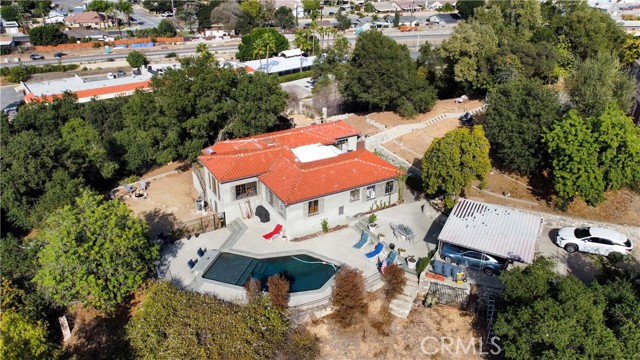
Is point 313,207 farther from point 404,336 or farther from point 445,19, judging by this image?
point 445,19

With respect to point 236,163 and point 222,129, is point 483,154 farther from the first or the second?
point 222,129

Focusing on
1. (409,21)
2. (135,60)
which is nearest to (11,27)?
(135,60)

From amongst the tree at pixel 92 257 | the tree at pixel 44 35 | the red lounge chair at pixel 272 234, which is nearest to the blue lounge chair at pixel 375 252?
the red lounge chair at pixel 272 234

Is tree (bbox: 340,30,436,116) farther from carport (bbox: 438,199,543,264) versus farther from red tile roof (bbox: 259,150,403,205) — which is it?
carport (bbox: 438,199,543,264)

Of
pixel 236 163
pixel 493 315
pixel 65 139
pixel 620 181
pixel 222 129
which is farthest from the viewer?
pixel 65 139

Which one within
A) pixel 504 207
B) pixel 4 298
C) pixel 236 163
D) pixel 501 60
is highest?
pixel 501 60

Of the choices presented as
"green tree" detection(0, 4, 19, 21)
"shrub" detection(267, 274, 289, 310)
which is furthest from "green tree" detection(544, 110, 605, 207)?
"green tree" detection(0, 4, 19, 21)

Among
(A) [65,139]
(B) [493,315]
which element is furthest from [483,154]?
(A) [65,139]

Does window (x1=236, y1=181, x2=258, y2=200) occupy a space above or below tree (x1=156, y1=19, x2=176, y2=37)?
below
